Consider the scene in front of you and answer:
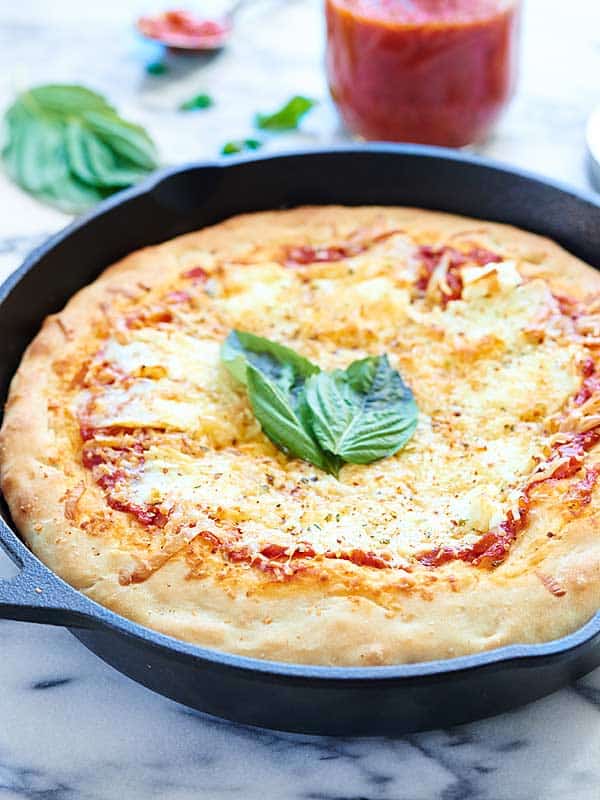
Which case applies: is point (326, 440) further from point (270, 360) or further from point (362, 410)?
point (270, 360)

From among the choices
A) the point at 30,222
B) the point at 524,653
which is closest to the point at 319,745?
the point at 524,653

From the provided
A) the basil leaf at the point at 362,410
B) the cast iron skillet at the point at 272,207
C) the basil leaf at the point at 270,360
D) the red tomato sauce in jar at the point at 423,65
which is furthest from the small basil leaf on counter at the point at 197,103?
the basil leaf at the point at 362,410

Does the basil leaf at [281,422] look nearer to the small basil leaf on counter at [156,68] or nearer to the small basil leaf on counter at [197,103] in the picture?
the small basil leaf on counter at [197,103]

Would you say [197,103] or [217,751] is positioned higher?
[197,103]

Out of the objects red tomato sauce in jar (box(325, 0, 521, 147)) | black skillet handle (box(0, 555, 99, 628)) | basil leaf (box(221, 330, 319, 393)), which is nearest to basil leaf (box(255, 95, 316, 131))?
red tomato sauce in jar (box(325, 0, 521, 147))

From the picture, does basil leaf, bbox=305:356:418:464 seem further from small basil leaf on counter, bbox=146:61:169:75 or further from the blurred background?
small basil leaf on counter, bbox=146:61:169:75

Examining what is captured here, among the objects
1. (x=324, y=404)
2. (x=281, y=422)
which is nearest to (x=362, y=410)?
(x=324, y=404)
